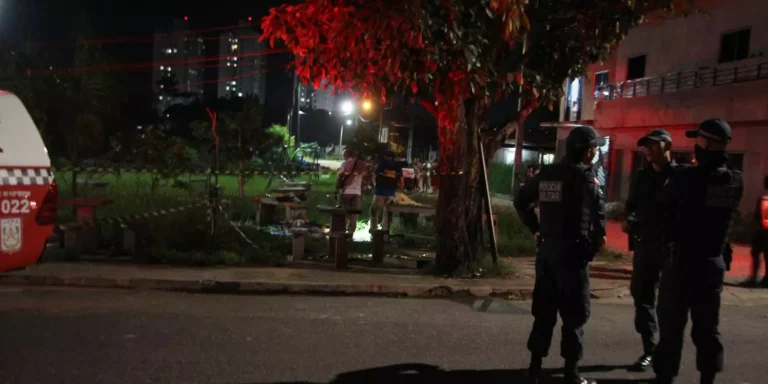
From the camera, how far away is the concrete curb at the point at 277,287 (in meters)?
7.68

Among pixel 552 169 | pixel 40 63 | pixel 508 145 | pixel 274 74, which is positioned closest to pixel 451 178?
pixel 552 169

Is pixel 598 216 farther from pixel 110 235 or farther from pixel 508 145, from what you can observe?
pixel 508 145

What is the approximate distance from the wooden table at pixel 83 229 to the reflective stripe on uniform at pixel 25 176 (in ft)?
8.77

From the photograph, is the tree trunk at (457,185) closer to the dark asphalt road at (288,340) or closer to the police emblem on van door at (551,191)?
the dark asphalt road at (288,340)

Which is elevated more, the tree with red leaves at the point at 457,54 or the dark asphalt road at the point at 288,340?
the tree with red leaves at the point at 457,54

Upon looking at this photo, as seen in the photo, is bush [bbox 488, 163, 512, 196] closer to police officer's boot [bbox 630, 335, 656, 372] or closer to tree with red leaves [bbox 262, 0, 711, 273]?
tree with red leaves [bbox 262, 0, 711, 273]

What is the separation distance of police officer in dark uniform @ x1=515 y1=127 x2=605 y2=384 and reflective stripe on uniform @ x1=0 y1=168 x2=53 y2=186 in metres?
4.74

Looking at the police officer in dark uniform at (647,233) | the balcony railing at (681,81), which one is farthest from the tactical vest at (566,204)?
the balcony railing at (681,81)

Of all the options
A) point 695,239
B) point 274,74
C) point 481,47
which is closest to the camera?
point 695,239

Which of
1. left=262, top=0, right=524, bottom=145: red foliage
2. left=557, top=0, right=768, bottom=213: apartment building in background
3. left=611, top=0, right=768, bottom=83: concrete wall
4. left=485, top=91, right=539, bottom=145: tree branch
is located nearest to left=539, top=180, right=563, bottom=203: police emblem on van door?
left=262, top=0, right=524, bottom=145: red foliage

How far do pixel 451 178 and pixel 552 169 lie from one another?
13.8 feet

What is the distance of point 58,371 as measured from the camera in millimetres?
4684

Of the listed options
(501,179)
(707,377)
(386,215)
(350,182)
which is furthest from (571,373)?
(501,179)

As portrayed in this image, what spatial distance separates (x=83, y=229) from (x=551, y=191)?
7106 millimetres
